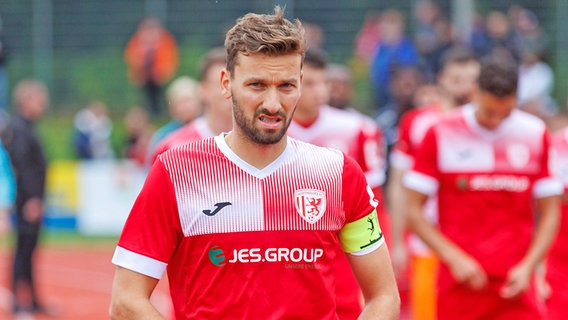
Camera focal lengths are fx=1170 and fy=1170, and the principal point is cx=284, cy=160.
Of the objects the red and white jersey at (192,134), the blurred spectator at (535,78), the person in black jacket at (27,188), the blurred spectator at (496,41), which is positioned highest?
the red and white jersey at (192,134)

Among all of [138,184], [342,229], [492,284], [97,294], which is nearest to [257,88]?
[342,229]

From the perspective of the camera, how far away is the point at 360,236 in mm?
4348

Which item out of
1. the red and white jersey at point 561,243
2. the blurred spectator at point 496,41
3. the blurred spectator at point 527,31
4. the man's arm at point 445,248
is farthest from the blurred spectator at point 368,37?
the man's arm at point 445,248

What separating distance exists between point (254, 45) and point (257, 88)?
15 cm

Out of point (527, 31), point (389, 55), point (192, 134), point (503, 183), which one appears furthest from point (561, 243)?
point (527, 31)

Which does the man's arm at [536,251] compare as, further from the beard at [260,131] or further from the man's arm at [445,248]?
the beard at [260,131]

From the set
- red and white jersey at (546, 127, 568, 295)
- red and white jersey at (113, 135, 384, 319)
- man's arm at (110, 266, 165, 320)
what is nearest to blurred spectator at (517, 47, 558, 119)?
red and white jersey at (546, 127, 568, 295)

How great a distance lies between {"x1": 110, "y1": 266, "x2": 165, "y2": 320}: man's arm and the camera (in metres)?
4.11

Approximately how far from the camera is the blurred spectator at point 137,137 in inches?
872

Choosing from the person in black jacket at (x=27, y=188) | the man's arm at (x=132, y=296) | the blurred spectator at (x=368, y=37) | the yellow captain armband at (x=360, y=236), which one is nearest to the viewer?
the man's arm at (x=132, y=296)

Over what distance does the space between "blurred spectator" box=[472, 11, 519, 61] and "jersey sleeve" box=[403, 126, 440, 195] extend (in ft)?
37.5

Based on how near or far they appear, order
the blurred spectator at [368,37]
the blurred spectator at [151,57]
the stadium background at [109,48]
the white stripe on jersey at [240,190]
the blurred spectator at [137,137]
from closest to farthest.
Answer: the white stripe on jersey at [240,190], the stadium background at [109,48], the blurred spectator at [137,137], the blurred spectator at [368,37], the blurred spectator at [151,57]

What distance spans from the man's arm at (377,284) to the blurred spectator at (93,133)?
19.4 m

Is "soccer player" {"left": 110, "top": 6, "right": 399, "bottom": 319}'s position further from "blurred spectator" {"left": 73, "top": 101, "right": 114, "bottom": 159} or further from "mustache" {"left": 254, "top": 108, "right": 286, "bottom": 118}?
"blurred spectator" {"left": 73, "top": 101, "right": 114, "bottom": 159}
